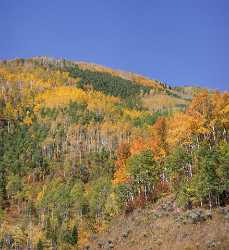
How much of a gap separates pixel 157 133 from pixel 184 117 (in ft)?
40.1

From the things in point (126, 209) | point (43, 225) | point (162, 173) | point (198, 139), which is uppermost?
point (198, 139)

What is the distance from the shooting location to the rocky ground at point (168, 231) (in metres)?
56.2

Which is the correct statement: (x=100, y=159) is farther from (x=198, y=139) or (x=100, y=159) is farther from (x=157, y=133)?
(x=198, y=139)

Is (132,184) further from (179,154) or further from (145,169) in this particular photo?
(179,154)

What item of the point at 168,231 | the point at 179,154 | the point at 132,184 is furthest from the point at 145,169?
the point at 168,231

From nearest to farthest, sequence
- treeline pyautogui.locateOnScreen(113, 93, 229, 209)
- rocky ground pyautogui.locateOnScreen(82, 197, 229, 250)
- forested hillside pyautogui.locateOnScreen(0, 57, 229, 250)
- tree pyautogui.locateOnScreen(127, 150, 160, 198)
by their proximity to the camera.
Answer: rocky ground pyautogui.locateOnScreen(82, 197, 229, 250) < forested hillside pyautogui.locateOnScreen(0, 57, 229, 250) < treeline pyautogui.locateOnScreen(113, 93, 229, 209) < tree pyautogui.locateOnScreen(127, 150, 160, 198)

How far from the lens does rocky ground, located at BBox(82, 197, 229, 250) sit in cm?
5622

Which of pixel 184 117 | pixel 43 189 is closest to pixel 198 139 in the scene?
pixel 184 117

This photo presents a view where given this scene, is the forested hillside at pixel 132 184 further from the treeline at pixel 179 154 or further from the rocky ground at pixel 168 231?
the rocky ground at pixel 168 231

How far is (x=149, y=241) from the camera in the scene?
6506 cm

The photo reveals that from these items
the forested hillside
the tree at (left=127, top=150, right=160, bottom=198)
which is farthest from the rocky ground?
the tree at (left=127, top=150, right=160, bottom=198)

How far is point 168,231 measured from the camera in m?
65.6

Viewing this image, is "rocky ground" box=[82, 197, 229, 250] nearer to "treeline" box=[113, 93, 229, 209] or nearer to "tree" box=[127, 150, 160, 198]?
"treeline" box=[113, 93, 229, 209]

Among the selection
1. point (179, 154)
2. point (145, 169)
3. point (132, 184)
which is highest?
point (179, 154)
